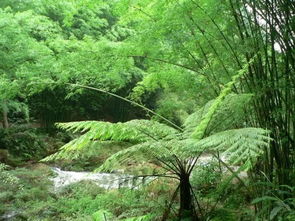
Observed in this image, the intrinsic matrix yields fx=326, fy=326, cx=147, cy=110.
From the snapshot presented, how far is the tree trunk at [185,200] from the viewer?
8.30 feet

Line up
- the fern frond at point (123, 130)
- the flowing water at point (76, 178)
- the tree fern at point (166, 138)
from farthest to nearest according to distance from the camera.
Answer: the flowing water at point (76, 178), the fern frond at point (123, 130), the tree fern at point (166, 138)

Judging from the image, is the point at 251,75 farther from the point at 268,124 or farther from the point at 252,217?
the point at 252,217

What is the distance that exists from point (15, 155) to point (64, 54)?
13.2ft

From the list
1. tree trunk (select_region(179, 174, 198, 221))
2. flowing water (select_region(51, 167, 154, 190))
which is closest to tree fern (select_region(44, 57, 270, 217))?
tree trunk (select_region(179, 174, 198, 221))

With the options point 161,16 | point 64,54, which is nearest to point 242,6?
point 161,16

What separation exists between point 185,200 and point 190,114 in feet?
4.32

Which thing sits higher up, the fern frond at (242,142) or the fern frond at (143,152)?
the fern frond at (242,142)

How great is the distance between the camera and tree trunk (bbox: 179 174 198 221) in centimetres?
253

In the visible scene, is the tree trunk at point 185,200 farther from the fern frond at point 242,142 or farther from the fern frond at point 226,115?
the fern frond at point 242,142

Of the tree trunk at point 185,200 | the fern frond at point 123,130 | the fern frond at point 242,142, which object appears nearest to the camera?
the fern frond at point 242,142

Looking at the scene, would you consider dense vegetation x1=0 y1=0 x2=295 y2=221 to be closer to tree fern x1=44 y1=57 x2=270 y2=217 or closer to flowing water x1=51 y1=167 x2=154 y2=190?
tree fern x1=44 y1=57 x2=270 y2=217

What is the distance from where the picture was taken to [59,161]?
707 centimetres

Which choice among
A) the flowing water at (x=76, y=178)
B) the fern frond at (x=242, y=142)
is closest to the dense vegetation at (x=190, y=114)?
the fern frond at (x=242, y=142)

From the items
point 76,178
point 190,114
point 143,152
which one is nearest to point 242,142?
point 143,152
